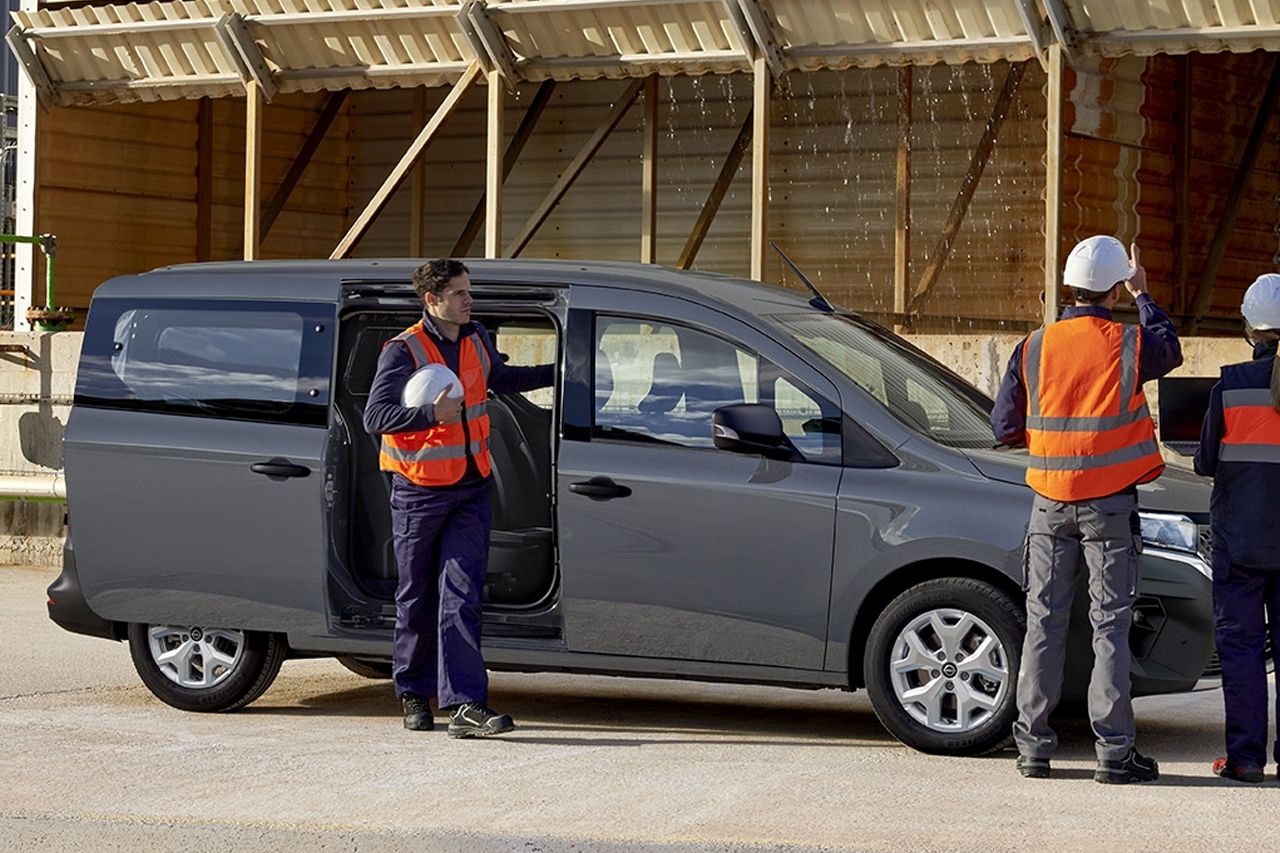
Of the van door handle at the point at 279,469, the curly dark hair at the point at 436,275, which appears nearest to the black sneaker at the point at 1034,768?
the curly dark hair at the point at 436,275

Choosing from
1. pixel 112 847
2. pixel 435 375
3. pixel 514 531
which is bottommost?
pixel 112 847

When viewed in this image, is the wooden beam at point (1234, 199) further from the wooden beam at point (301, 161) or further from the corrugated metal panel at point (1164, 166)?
the wooden beam at point (301, 161)

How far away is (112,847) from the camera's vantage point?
6816mm

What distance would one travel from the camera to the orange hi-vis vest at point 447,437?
9.16m

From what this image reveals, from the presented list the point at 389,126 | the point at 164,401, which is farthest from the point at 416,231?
the point at 164,401

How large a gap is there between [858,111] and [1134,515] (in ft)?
42.1

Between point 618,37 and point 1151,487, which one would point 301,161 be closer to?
point 618,37

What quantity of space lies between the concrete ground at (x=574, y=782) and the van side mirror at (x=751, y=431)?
1.11 m

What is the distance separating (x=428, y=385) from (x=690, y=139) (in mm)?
13011

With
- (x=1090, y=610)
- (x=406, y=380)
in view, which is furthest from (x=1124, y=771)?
(x=406, y=380)

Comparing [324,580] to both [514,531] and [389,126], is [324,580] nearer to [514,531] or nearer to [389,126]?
[514,531]

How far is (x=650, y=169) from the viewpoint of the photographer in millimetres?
19641

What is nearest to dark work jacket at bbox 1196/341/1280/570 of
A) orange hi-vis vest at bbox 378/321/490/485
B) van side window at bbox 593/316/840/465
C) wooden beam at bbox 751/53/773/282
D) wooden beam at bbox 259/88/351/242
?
van side window at bbox 593/316/840/465

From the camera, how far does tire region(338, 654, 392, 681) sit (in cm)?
1113
